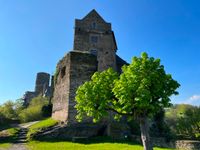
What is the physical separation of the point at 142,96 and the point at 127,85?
1.08 metres

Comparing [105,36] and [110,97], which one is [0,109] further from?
[110,97]

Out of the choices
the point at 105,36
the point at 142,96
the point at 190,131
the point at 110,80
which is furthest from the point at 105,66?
the point at 142,96

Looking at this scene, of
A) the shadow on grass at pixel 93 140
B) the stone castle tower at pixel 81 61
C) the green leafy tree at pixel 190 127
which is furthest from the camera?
the green leafy tree at pixel 190 127

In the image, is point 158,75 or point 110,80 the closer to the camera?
point 158,75

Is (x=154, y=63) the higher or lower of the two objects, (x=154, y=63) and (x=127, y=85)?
the higher

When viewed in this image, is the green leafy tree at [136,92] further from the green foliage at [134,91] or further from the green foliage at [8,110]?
the green foliage at [8,110]

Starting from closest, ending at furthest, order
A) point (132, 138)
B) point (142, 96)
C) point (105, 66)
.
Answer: point (142, 96) → point (132, 138) → point (105, 66)

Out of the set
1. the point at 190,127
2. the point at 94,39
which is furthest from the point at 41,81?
the point at 190,127

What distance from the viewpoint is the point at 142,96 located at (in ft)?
39.8

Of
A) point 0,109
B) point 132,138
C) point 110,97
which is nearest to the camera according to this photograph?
point 110,97

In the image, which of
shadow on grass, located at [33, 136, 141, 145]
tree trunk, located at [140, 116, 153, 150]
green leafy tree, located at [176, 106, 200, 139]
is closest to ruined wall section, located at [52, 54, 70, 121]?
shadow on grass, located at [33, 136, 141, 145]

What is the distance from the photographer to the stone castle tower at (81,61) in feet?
78.8

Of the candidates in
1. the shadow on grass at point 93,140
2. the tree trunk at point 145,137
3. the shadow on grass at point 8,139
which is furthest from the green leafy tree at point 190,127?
the shadow on grass at point 8,139

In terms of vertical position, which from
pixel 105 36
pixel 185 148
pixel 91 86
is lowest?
pixel 185 148
